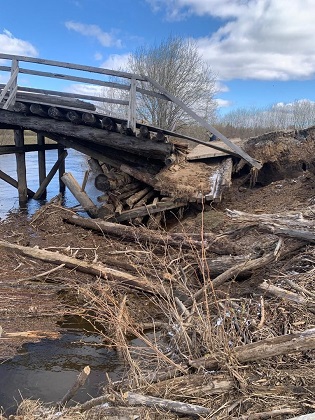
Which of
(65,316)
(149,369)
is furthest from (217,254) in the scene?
(149,369)

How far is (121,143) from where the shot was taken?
366 inches

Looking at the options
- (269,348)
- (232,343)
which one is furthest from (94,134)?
(269,348)

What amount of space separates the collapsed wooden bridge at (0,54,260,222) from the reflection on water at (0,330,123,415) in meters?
4.28

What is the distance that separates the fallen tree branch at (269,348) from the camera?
10.5 feet

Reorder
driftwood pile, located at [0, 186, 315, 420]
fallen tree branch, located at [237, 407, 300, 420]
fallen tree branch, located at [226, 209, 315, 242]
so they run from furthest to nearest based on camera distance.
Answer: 1. fallen tree branch, located at [226, 209, 315, 242]
2. driftwood pile, located at [0, 186, 315, 420]
3. fallen tree branch, located at [237, 407, 300, 420]

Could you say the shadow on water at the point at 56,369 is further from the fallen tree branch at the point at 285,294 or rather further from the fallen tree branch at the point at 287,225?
the fallen tree branch at the point at 287,225

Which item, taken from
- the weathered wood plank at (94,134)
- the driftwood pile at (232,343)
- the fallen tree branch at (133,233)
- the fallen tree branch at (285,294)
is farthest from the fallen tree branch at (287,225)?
the weathered wood plank at (94,134)

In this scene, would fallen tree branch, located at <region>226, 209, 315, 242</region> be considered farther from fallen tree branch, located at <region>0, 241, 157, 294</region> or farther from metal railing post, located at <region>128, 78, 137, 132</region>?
metal railing post, located at <region>128, 78, 137, 132</region>

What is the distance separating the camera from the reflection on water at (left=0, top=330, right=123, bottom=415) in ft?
13.0

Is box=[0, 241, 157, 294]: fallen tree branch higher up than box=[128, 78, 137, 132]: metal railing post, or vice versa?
box=[128, 78, 137, 132]: metal railing post

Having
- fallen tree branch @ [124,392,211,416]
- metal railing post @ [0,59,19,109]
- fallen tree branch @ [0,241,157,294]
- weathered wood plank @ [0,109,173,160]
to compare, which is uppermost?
metal railing post @ [0,59,19,109]

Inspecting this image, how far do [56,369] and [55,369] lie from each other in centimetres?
1

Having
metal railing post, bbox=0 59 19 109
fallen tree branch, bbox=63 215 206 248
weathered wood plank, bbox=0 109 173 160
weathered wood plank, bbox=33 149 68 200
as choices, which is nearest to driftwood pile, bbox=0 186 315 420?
fallen tree branch, bbox=63 215 206 248

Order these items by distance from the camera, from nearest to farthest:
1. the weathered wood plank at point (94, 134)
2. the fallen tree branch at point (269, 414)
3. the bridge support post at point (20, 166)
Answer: the fallen tree branch at point (269, 414) → the weathered wood plank at point (94, 134) → the bridge support post at point (20, 166)
